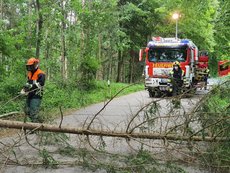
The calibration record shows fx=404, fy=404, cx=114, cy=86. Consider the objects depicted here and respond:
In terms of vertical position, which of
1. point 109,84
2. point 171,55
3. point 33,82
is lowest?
point 109,84

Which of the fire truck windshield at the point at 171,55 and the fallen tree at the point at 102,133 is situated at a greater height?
the fire truck windshield at the point at 171,55

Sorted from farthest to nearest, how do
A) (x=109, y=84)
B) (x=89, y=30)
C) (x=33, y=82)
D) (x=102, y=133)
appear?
(x=89, y=30) → (x=109, y=84) → (x=33, y=82) → (x=102, y=133)

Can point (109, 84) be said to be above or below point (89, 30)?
below

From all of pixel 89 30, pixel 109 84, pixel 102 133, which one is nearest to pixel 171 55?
pixel 109 84

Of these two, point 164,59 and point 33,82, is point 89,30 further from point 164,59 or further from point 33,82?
point 33,82

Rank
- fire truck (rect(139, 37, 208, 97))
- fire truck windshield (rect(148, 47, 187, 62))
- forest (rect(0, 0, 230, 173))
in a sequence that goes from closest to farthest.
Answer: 1. forest (rect(0, 0, 230, 173))
2. fire truck (rect(139, 37, 208, 97))
3. fire truck windshield (rect(148, 47, 187, 62))

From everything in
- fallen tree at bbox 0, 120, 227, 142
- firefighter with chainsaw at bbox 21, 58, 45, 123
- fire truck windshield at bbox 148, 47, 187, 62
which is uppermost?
fire truck windshield at bbox 148, 47, 187, 62

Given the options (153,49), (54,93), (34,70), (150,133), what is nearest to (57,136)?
(150,133)

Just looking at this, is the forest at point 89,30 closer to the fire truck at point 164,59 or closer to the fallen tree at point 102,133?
the fire truck at point 164,59

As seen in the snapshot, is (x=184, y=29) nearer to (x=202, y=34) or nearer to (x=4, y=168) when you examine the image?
(x=202, y=34)

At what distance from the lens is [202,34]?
3569cm

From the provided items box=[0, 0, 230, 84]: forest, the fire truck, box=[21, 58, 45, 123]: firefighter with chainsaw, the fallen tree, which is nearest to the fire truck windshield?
the fire truck

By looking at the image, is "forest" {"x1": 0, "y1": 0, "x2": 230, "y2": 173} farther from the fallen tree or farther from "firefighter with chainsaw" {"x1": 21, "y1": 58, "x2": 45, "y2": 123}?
"firefighter with chainsaw" {"x1": 21, "y1": 58, "x2": 45, "y2": 123}

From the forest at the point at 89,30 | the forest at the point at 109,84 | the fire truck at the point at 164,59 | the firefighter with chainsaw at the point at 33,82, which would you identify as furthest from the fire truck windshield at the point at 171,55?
the firefighter with chainsaw at the point at 33,82
